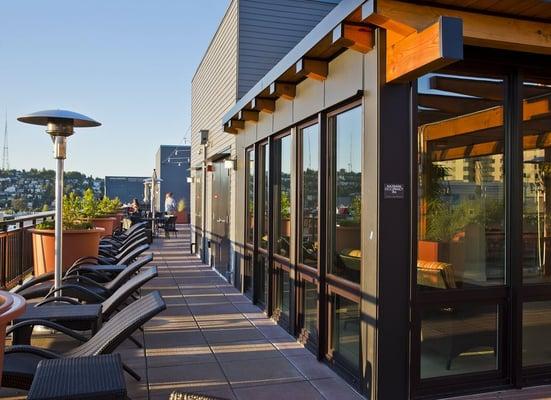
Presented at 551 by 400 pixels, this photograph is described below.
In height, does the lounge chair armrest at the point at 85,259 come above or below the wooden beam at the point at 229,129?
below

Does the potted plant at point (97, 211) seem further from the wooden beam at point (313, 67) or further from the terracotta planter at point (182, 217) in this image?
the terracotta planter at point (182, 217)

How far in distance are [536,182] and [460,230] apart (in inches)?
32.6

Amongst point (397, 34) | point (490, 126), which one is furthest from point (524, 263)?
point (397, 34)

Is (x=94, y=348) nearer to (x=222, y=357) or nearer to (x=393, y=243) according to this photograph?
(x=222, y=357)

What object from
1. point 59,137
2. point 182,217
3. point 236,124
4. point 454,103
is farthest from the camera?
point 182,217

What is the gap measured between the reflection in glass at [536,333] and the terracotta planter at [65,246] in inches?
255

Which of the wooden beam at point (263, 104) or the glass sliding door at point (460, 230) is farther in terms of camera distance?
the wooden beam at point (263, 104)

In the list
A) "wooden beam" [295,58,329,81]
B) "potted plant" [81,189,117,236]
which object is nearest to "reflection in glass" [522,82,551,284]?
"wooden beam" [295,58,329,81]

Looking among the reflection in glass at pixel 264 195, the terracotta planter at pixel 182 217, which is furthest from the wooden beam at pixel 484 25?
the terracotta planter at pixel 182 217

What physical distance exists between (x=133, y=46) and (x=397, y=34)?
11948 mm

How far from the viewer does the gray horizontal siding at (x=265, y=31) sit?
8375mm

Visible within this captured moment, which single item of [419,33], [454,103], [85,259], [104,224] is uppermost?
[419,33]

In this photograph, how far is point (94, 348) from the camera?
358cm


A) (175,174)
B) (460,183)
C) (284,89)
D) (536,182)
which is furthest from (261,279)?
(175,174)
